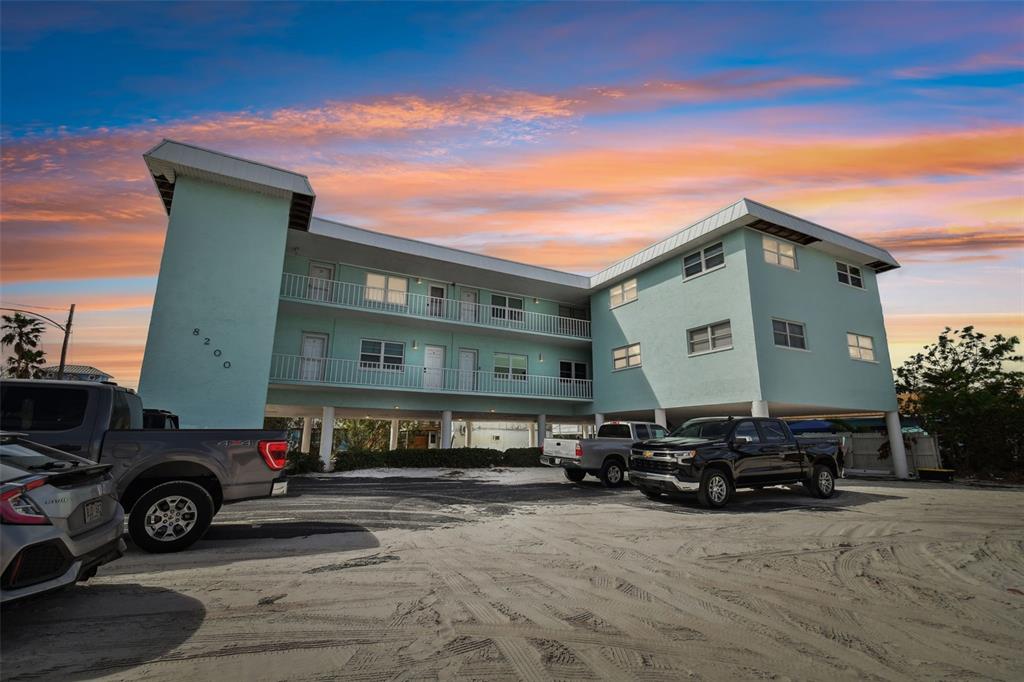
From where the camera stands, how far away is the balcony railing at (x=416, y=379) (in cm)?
1873

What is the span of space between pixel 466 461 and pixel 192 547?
15313mm

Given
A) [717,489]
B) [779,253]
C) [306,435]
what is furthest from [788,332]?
[306,435]

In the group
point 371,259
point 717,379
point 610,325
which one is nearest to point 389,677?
point 717,379

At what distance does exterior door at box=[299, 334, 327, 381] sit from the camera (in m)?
19.0

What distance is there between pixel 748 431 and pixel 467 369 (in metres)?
15.0

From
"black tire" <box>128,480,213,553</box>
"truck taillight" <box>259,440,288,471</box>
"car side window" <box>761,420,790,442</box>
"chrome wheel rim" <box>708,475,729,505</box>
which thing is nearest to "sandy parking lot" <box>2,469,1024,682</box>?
"black tire" <box>128,480,213,553</box>

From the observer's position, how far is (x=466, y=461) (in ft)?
68.4

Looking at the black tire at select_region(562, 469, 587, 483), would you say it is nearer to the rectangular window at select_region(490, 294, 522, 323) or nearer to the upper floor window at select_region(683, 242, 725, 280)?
the upper floor window at select_region(683, 242, 725, 280)

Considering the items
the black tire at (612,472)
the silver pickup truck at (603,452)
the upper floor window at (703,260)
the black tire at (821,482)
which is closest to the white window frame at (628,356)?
the upper floor window at (703,260)

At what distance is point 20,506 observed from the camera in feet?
10.8

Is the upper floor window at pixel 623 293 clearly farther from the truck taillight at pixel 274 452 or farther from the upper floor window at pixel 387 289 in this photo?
the truck taillight at pixel 274 452

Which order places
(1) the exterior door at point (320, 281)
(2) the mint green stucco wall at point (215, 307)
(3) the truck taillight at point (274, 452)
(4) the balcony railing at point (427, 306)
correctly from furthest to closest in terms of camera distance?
(1) the exterior door at point (320, 281) → (4) the balcony railing at point (427, 306) → (2) the mint green stucco wall at point (215, 307) → (3) the truck taillight at point (274, 452)

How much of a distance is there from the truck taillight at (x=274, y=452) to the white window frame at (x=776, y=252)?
1770 cm

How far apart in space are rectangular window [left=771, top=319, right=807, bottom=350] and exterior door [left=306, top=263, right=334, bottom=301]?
1832 centimetres
